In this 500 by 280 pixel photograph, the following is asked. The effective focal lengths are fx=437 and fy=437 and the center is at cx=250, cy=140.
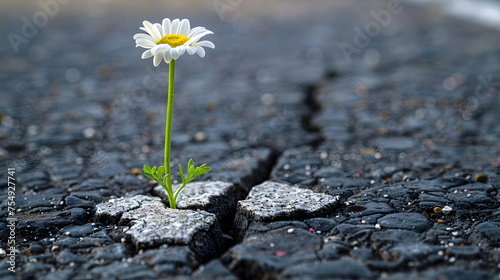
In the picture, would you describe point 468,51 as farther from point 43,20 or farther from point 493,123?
point 43,20

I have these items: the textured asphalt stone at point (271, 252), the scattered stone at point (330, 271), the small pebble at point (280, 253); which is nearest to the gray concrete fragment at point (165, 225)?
the textured asphalt stone at point (271, 252)

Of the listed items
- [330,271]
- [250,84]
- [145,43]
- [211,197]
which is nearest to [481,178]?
[330,271]

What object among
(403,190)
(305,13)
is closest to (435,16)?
(305,13)

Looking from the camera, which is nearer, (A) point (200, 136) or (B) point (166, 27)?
(B) point (166, 27)

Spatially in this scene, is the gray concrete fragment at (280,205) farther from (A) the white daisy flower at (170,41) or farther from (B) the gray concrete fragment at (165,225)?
(A) the white daisy flower at (170,41)

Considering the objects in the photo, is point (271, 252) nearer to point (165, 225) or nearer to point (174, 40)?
point (165, 225)
